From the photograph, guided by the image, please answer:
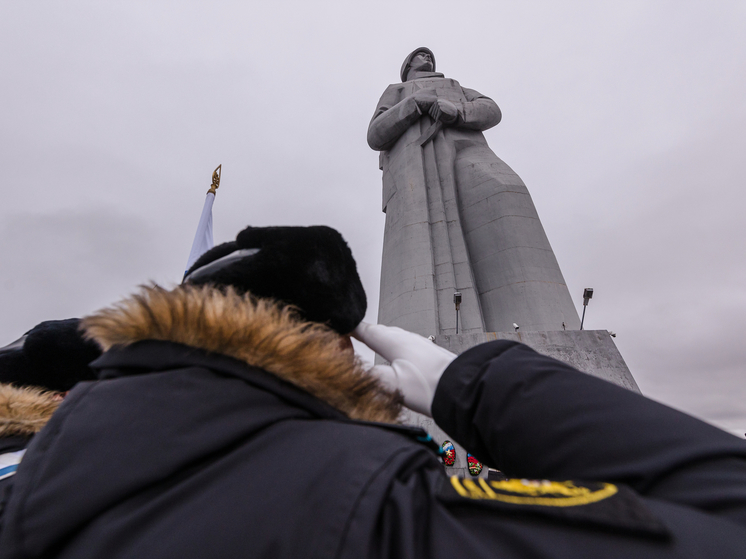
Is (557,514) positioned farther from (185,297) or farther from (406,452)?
(185,297)

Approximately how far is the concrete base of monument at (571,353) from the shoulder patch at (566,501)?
364cm

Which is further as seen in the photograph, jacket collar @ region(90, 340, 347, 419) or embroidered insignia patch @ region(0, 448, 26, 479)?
embroidered insignia patch @ region(0, 448, 26, 479)

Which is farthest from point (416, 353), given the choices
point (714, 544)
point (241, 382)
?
point (714, 544)

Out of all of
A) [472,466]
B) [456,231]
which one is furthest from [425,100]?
[472,466]

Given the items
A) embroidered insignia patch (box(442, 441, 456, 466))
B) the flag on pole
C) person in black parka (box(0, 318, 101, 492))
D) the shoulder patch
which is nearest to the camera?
the shoulder patch

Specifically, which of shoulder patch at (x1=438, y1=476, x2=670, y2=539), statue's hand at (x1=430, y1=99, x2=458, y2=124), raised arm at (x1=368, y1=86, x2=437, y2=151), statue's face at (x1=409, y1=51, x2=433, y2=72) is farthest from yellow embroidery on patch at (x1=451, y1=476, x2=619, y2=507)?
statue's face at (x1=409, y1=51, x2=433, y2=72)

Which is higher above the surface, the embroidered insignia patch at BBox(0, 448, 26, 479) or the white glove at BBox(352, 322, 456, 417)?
the white glove at BBox(352, 322, 456, 417)

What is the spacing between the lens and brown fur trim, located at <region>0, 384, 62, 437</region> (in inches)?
39.4

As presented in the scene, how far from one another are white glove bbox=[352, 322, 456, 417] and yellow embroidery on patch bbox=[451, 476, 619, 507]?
368 millimetres

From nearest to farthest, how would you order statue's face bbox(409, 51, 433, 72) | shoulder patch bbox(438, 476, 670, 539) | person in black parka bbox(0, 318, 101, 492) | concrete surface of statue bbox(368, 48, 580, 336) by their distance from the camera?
1. shoulder patch bbox(438, 476, 670, 539)
2. person in black parka bbox(0, 318, 101, 492)
3. concrete surface of statue bbox(368, 48, 580, 336)
4. statue's face bbox(409, 51, 433, 72)

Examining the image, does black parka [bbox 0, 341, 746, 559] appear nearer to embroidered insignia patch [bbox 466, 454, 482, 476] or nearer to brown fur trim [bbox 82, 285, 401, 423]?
brown fur trim [bbox 82, 285, 401, 423]

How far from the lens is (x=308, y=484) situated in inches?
20.4

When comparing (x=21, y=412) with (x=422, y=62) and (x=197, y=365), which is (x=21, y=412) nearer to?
(x=197, y=365)

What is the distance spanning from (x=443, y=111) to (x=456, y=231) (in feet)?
8.59
